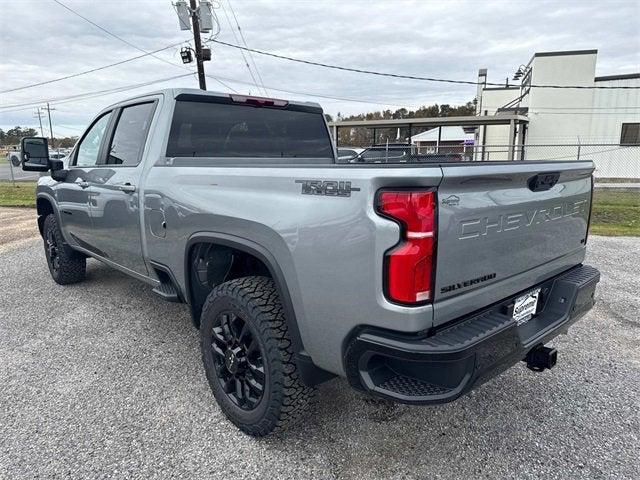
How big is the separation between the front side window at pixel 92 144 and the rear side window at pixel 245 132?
4.10 feet

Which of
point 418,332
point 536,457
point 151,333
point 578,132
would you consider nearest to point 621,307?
point 536,457

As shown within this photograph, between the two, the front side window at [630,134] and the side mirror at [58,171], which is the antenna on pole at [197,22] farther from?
the front side window at [630,134]

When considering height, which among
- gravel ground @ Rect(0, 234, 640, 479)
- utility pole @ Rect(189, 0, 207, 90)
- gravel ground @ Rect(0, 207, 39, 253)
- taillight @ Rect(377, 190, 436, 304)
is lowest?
gravel ground @ Rect(0, 207, 39, 253)

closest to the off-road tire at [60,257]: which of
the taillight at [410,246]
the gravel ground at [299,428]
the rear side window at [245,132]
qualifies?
the gravel ground at [299,428]

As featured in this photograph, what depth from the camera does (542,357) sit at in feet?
7.98

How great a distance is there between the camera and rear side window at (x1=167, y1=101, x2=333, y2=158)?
11.3ft

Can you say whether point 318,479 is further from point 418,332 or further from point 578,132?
point 578,132

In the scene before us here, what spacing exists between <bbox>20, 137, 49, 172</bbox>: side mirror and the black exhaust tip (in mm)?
4507

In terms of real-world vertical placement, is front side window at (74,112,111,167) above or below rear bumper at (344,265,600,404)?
above

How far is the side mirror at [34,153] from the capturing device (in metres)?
4.48

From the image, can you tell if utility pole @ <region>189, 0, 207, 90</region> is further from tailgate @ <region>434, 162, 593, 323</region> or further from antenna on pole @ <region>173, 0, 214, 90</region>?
tailgate @ <region>434, 162, 593, 323</region>

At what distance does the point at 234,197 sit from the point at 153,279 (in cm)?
142

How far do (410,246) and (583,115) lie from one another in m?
28.3

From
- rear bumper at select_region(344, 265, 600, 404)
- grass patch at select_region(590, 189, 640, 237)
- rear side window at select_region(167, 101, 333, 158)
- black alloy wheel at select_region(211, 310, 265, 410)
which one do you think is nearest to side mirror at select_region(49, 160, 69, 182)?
rear side window at select_region(167, 101, 333, 158)
